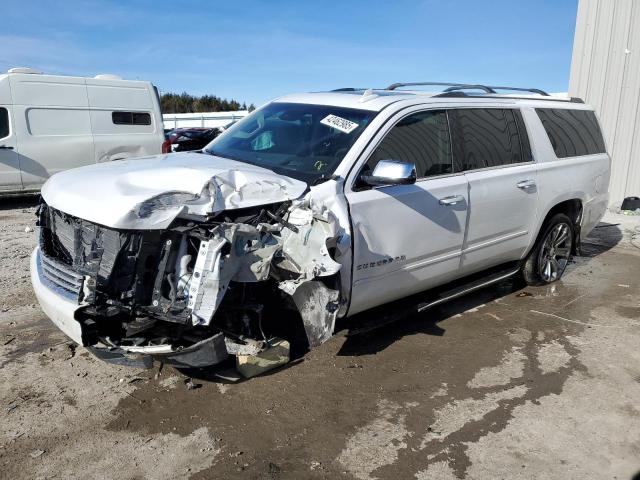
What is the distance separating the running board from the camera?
14.1ft

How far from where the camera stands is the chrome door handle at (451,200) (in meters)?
4.08

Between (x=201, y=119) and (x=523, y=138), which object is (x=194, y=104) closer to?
(x=201, y=119)

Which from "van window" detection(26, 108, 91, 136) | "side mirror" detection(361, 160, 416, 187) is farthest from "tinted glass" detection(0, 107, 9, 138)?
"side mirror" detection(361, 160, 416, 187)

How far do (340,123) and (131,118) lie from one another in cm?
875

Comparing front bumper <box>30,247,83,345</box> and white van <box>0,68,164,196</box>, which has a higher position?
Result: white van <box>0,68,164,196</box>

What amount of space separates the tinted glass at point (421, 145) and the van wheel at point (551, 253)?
1870 mm

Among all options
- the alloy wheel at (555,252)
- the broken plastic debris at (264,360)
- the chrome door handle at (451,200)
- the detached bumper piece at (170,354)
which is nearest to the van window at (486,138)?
the chrome door handle at (451,200)

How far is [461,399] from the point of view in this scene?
11.5 ft

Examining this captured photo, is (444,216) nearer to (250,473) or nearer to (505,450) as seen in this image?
(505,450)

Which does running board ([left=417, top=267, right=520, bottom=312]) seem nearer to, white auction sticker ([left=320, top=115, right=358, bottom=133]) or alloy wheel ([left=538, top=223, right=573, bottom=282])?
alloy wheel ([left=538, top=223, right=573, bottom=282])

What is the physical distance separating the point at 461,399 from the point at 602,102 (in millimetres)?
9819

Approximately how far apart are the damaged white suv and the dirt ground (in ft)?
1.44

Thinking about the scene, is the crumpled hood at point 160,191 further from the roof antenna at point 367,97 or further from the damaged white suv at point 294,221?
the roof antenna at point 367,97

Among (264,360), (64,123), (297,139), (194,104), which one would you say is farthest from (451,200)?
(194,104)
